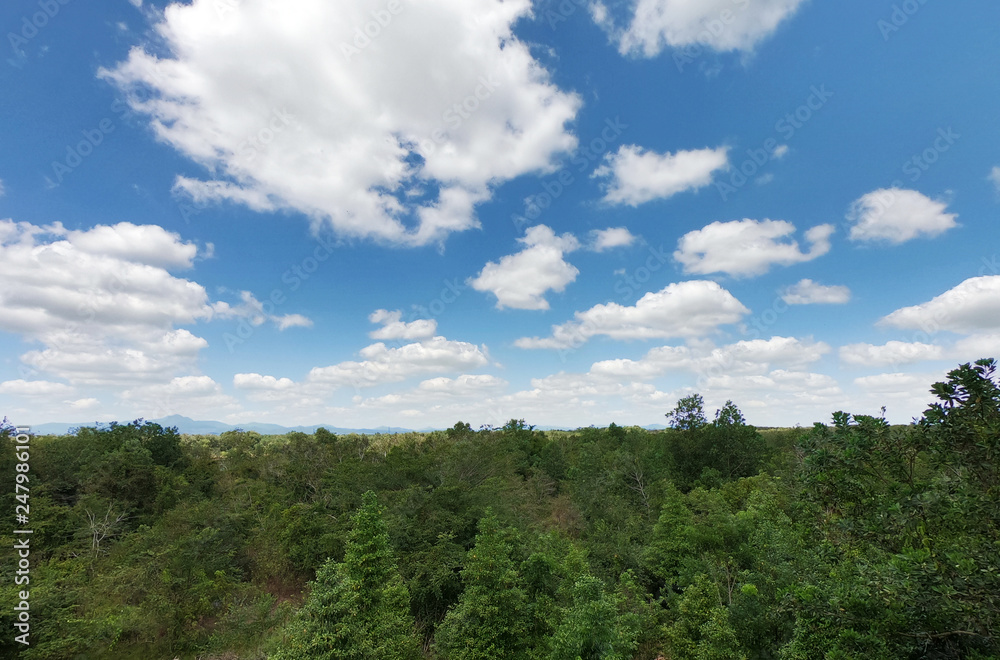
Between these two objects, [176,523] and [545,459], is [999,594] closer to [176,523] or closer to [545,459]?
[176,523]

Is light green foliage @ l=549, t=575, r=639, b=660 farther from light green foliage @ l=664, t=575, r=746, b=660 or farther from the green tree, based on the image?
the green tree

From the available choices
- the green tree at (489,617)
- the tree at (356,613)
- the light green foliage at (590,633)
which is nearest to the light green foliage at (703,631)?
the light green foliage at (590,633)

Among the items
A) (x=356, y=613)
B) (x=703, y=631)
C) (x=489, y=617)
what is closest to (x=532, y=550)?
(x=489, y=617)

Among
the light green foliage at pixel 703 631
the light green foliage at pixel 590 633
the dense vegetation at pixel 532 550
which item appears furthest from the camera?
the light green foliage at pixel 590 633

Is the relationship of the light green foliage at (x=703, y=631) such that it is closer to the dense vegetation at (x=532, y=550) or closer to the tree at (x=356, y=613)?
the dense vegetation at (x=532, y=550)

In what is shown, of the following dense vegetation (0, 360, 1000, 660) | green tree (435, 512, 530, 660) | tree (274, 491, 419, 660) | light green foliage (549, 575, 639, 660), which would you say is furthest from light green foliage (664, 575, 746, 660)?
tree (274, 491, 419, 660)
